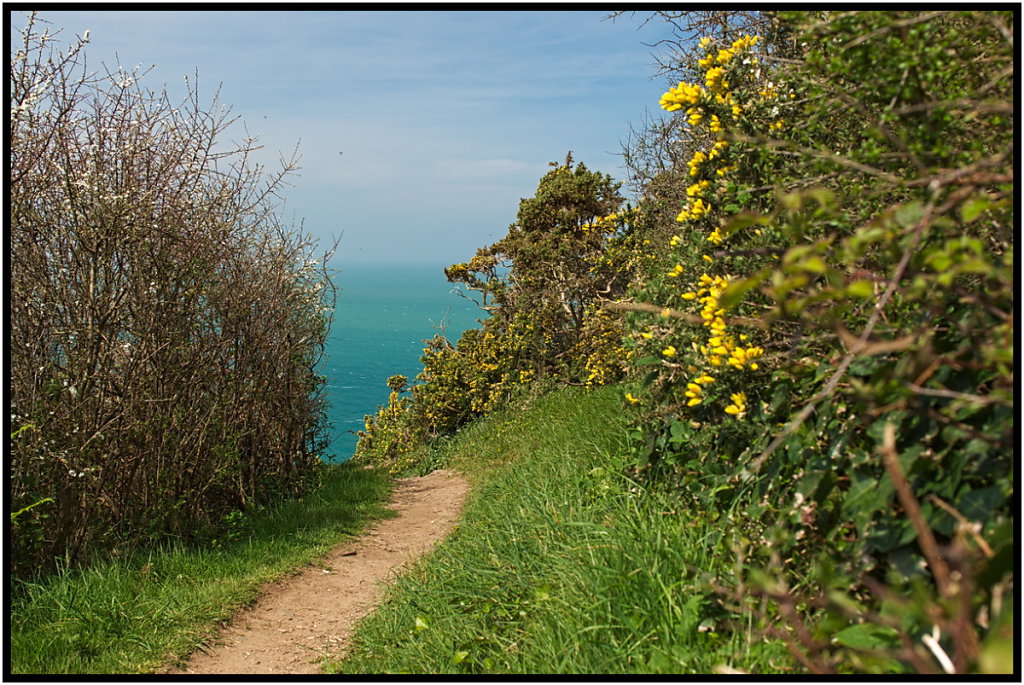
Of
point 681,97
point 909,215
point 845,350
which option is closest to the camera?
point 909,215

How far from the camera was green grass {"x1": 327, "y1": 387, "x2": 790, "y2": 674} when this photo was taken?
2949 millimetres

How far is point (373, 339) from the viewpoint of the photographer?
61.1 meters

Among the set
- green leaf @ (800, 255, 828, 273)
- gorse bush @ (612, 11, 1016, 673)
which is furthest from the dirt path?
green leaf @ (800, 255, 828, 273)

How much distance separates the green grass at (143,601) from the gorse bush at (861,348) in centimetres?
296

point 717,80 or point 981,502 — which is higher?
point 717,80

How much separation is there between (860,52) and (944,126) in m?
0.34

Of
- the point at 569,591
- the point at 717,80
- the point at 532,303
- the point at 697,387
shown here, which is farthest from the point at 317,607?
the point at 532,303

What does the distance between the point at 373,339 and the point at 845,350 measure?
5973 centimetres

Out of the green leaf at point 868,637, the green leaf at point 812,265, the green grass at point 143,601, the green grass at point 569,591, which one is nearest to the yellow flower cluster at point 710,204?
the green grass at point 569,591

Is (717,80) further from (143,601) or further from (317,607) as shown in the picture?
(143,601)

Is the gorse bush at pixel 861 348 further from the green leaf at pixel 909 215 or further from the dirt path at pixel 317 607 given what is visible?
the dirt path at pixel 317 607

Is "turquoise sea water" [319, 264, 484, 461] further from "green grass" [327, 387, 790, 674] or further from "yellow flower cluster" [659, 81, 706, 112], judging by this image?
"yellow flower cluster" [659, 81, 706, 112]

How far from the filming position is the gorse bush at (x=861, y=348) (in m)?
1.59

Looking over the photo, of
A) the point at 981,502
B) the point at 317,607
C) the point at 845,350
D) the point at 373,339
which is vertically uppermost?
the point at 845,350
